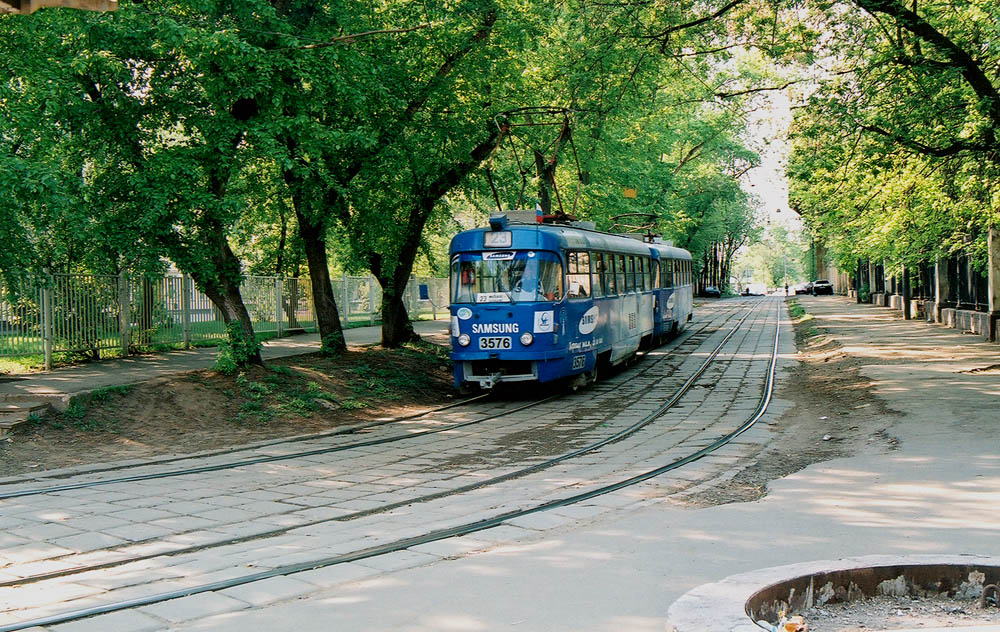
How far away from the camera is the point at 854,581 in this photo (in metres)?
5.49

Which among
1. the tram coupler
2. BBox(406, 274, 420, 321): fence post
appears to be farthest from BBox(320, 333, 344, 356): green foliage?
BBox(406, 274, 420, 321): fence post

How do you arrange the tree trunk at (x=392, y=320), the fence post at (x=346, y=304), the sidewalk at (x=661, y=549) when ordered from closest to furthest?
the sidewalk at (x=661, y=549)
the tree trunk at (x=392, y=320)
the fence post at (x=346, y=304)

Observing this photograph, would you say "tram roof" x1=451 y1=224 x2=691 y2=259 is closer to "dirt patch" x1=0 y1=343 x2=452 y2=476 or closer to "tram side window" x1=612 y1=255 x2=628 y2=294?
"tram side window" x1=612 y1=255 x2=628 y2=294

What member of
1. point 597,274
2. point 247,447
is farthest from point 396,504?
point 597,274

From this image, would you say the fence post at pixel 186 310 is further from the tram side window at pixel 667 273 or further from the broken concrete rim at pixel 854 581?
the broken concrete rim at pixel 854 581

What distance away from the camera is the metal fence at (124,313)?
16516mm

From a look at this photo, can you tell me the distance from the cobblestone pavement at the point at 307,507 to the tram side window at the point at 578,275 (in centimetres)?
312

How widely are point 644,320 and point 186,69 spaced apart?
14.7m

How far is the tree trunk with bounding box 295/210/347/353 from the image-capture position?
18.7m

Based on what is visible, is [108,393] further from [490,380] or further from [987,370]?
[987,370]

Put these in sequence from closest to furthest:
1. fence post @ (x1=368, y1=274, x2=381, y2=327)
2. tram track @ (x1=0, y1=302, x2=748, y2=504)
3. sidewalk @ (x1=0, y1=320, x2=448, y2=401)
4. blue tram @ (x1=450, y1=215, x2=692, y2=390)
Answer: tram track @ (x1=0, y1=302, x2=748, y2=504)
sidewalk @ (x1=0, y1=320, x2=448, y2=401)
blue tram @ (x1=450, y1=215, x2=692, y2=390)
fence post @ (x1=368, y1=274, x2=381, y2=327)

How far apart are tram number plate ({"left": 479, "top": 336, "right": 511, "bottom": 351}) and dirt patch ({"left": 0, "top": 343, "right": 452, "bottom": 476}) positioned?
1557mm

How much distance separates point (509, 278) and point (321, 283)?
4629mm

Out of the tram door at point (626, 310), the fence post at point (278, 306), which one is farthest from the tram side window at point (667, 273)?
the fence post at point (278, 306)
